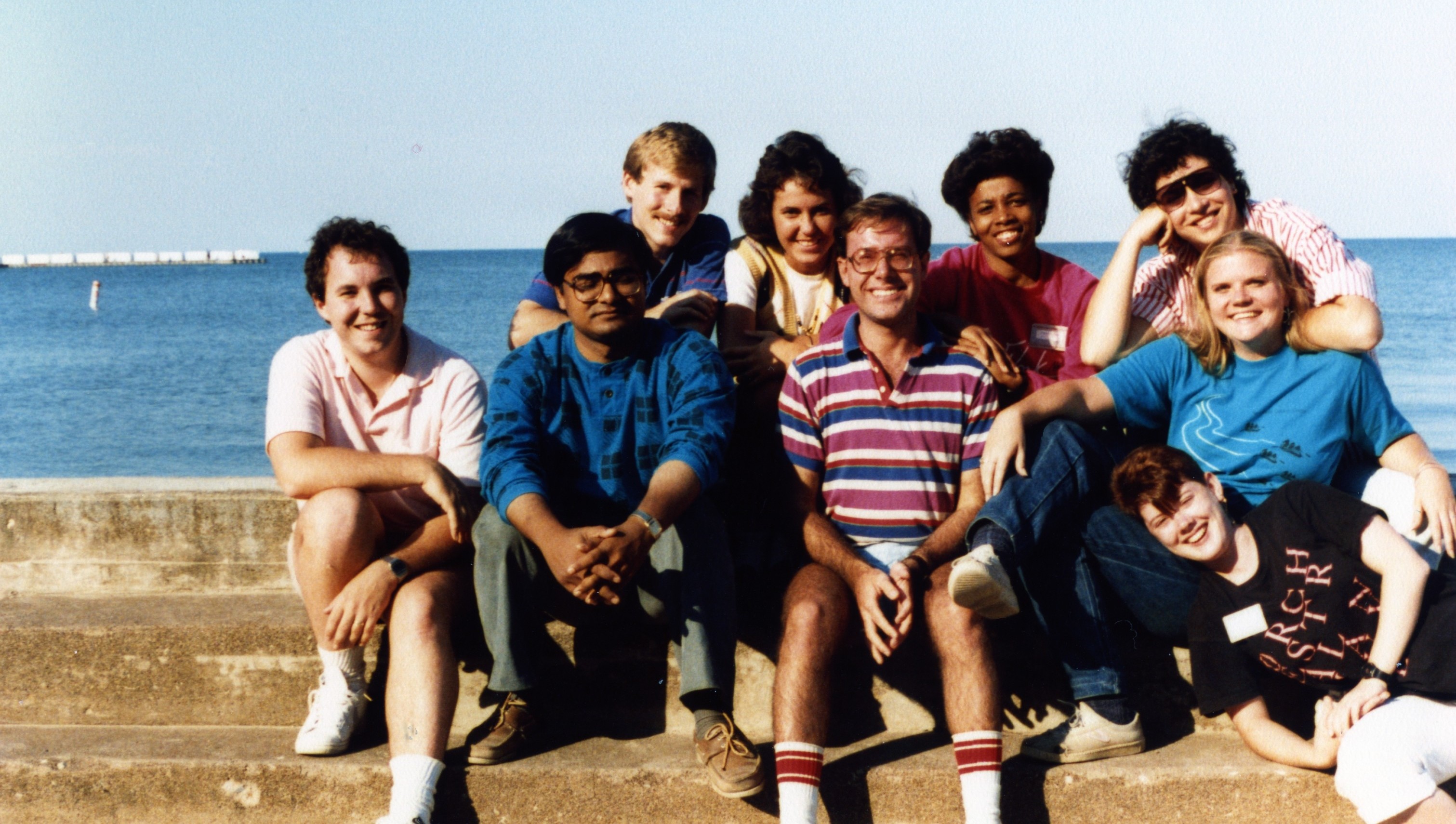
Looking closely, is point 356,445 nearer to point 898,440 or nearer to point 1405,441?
point 898,440

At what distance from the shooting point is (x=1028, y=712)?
3.19 metres

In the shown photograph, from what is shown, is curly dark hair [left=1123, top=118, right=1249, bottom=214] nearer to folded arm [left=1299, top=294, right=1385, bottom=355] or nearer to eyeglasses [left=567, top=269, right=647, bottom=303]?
folded arm [left=1299, top=294, right=1385, bottom=355]

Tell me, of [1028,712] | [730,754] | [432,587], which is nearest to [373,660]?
[432,587]

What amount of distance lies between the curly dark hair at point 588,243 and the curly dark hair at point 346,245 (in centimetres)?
50

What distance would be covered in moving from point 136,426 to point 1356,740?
16.9m

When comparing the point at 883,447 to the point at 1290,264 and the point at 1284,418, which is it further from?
the point at 1290,264

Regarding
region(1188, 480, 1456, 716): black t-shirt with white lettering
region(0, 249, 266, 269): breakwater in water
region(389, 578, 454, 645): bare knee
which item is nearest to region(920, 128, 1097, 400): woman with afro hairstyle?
region(1188, 480, 1456, 716): black t-shirt with white lettering

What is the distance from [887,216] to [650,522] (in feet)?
3.69

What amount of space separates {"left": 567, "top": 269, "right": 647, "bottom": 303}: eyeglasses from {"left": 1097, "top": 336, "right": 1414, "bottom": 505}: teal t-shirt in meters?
1.62

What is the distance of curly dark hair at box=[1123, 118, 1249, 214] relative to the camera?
11.7 ft

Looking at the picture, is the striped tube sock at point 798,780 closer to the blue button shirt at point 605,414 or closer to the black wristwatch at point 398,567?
the blue button shirt at point 605,414

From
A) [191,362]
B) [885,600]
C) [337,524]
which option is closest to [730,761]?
[885,600]

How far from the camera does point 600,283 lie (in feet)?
10.1

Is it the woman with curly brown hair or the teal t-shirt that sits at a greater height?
the woman with curly brown hair
